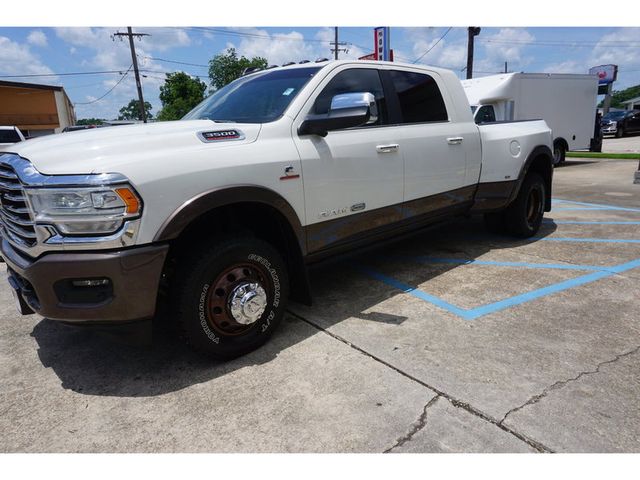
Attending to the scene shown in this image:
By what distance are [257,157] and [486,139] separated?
3.07 meters

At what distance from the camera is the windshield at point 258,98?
3.38 m

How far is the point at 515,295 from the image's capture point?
3.96 metres

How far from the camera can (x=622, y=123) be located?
2827 cm

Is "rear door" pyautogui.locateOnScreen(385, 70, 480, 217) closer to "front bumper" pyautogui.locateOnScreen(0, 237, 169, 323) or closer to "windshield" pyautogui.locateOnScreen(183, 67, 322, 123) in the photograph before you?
"windshield" pyautogui.locateOnScreen(183, 67, 322, 123)

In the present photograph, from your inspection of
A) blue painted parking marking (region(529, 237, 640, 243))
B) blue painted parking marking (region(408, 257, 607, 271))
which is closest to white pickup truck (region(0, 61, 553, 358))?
blue painted parking marking (region(408, 257, 607, 271))

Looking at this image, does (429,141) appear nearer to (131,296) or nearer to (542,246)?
(542,246)

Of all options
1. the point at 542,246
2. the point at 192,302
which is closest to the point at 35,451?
the point at 192,302

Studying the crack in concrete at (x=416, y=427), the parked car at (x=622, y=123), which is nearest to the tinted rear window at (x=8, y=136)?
the crack in concrete at (x=416, y=427)

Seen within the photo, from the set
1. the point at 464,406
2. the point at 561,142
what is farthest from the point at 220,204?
the point at 561,142

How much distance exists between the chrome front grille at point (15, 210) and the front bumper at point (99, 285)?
0.52 feet

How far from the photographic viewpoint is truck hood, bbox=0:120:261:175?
2402 millimetres

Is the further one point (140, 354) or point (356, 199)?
point (356, 199)

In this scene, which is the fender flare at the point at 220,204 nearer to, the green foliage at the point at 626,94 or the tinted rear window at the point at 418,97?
the tinted rear window at the point at 418,97

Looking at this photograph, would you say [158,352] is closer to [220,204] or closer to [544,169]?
[220,204]
